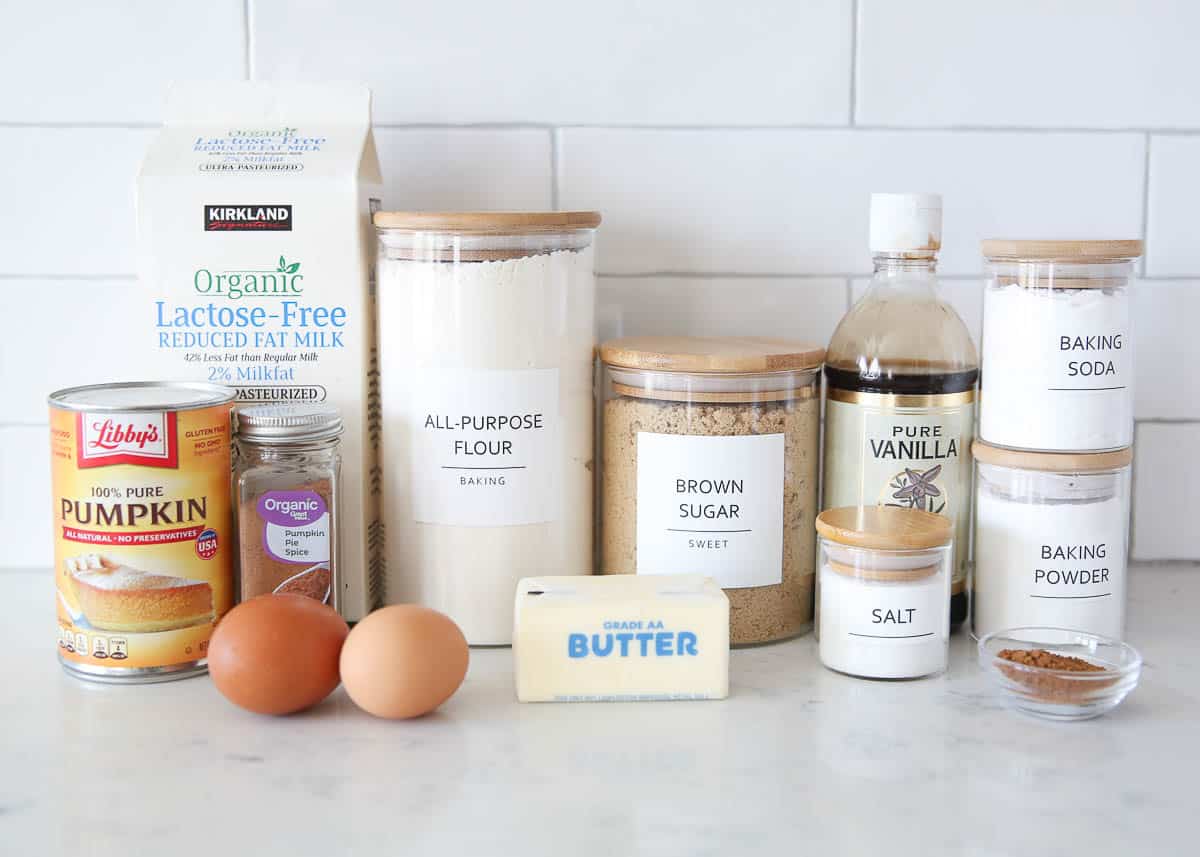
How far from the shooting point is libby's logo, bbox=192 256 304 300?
92 cm

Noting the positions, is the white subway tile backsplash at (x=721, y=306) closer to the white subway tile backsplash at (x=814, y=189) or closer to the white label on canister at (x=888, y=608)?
the white subway tile backsplash at (x=814, y=189)

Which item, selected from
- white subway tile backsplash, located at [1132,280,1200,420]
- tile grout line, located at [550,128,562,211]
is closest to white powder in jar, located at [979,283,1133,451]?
white subway tile backsplash, located at [1132,280,1200,420]

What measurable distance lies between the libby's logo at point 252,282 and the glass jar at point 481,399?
0.06 metres

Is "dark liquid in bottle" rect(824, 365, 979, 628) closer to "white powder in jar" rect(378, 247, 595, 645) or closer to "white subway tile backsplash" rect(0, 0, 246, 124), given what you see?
"white powder in jar" rect(378, 247, 595, 645)

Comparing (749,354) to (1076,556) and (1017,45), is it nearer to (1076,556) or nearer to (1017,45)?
(1076,556)

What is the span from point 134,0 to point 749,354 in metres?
0.61

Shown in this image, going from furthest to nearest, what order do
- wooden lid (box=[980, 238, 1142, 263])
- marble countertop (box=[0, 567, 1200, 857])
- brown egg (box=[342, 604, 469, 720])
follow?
wooden lid (box=[980, 238, 1142, 263]) → brown egg (box=[342, 604, 469, 720]) → marble countertop (box=[0, 567, 1200, 857])

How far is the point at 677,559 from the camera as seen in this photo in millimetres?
909

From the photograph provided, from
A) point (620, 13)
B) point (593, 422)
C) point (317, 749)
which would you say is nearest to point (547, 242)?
point (593, 422)

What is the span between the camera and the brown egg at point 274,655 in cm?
76

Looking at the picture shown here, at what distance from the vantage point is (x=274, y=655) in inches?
30.0

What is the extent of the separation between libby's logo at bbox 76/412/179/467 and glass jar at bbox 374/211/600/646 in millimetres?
176

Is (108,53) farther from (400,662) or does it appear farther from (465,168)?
(400,662)
